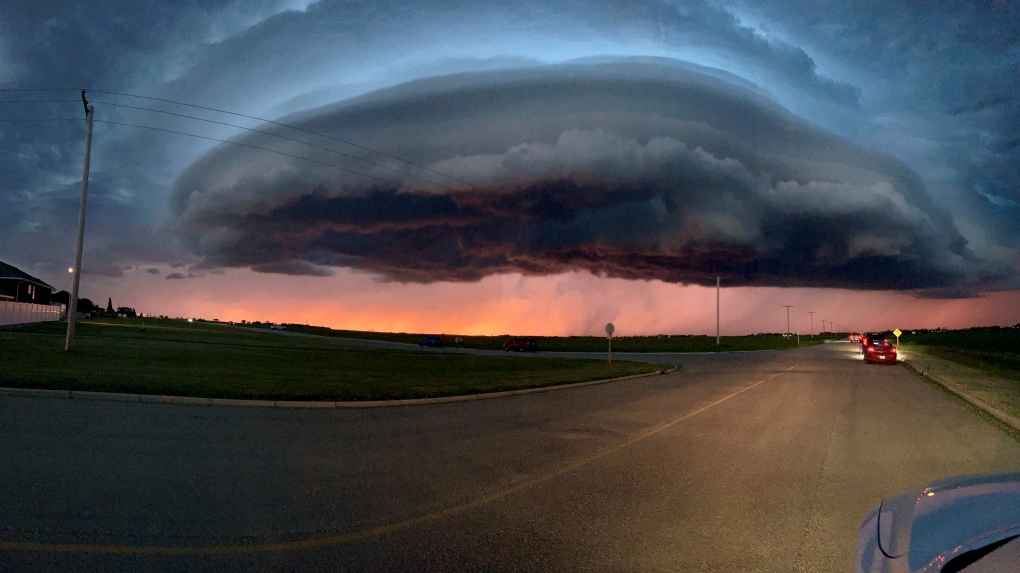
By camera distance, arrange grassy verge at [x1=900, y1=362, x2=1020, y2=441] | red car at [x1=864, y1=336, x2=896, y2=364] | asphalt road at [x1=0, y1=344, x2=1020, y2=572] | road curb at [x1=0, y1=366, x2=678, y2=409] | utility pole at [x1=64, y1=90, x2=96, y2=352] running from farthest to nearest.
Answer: red car at [x1=864, y1=336, x2=896, y2=364] → utility pole at [x1=64, y1=90, x2=96, y2=352] → road curb at [x1=0, y1=366, x2=678, y2=409] → grassy verge at [x1=900, y1=362, x2=1020, y2=441] → asphalt road at [x1=0, y1=344, x2=1020, y2=572]

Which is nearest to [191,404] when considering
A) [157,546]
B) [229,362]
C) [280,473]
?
[280,473]

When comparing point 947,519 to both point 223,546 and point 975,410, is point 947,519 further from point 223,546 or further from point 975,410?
point 975,410

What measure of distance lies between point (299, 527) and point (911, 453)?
9.49m

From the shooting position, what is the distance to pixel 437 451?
368 inches

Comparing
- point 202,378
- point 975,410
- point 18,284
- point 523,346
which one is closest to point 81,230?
point 202,378

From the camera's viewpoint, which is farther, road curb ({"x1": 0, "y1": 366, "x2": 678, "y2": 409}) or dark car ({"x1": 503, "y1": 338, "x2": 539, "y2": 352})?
dark car ({"x1": 503, "y1": 338, "x2": 539, "y2": 352})

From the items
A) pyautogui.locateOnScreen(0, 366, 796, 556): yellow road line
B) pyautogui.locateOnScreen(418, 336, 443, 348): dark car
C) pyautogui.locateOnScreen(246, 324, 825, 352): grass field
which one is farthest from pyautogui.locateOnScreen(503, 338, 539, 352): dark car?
pyautogui.locateOnScreen(0, 366, 796, 556): yellow road line

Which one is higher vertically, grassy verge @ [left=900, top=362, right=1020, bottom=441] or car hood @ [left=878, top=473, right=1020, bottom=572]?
car hood @ [left=878, top=473, right=1020, bottom=572]

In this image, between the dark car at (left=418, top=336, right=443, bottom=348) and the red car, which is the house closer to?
the dark car at (left=418, top=336, right=443, bottom=348)

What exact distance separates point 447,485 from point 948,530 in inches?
218

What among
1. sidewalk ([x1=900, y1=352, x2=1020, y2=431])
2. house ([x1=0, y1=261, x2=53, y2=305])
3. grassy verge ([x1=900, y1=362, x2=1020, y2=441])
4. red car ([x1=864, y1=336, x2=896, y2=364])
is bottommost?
grassy verge ([x1=900, y1=362, x2=1020, y2=441])

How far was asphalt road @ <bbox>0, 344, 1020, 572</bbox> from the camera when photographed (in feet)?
16.3

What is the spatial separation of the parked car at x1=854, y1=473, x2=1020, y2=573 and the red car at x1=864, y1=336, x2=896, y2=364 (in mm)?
43377

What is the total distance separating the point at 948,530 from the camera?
2561mm
